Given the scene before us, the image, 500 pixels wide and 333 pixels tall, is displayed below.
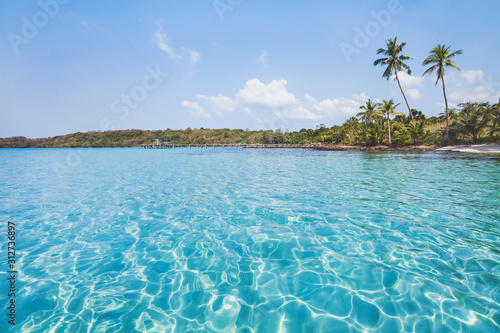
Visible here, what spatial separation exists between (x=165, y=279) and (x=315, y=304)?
8.74 ft

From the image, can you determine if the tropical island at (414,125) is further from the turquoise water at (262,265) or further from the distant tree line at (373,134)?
the turquoise water at (262,265)

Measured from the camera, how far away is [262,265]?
4426 millimetres

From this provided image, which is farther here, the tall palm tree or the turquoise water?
the tall palm tree

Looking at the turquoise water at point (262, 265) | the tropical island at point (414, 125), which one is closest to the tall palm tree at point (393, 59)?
the tropical island at point (414, 125)

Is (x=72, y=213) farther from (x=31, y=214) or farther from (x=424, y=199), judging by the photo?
(x=424, y=199)

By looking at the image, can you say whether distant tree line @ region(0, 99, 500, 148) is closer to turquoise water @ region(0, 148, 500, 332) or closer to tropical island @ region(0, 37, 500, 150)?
tropical island @ region(0, 37, 500, 150)

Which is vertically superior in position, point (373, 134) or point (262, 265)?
point (373, 134)

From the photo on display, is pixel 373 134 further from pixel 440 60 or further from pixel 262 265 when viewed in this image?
pixel 262 265

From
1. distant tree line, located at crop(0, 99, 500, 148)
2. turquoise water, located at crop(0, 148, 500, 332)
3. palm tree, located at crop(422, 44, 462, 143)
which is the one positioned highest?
palm tree, located at crop(422, 44, 462, 143)

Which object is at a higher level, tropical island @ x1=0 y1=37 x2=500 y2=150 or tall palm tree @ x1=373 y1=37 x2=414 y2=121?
tall palm tree @ x1=373 y1=37 x2=414 y2=121

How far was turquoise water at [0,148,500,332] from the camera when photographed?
3.12 metres

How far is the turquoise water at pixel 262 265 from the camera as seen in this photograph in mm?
3123

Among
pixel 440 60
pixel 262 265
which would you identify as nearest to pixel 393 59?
pixel 440 60

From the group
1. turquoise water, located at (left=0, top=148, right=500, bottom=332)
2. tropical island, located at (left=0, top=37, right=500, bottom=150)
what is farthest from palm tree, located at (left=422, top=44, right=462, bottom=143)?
turquoise water, located at (left=0, top=148, right=500, bottom=332)
